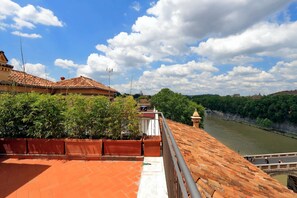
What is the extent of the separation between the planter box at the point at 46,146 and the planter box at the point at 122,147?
3.64 feet

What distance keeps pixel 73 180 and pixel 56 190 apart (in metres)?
0.40

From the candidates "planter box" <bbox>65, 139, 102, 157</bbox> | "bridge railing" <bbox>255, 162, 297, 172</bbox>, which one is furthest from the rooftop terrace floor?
"bridge railing" <bbox>255, 162, 297, 172</bbox>

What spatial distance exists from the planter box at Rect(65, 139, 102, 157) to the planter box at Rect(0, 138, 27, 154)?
1142mm

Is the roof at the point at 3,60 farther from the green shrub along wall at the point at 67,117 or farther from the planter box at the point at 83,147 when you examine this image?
the planter box at the point at 83,147

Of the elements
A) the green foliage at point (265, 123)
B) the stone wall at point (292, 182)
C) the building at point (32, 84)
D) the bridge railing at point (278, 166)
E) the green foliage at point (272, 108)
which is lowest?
the stone wall at point (292, 182)

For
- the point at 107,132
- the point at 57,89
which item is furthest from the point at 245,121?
the point at 107,132

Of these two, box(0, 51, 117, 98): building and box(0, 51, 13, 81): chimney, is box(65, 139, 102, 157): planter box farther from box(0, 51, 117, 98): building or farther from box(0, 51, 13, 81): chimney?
box(0, 51, 13, 81): chimney

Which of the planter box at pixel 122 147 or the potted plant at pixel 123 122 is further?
the potted plant at pixel 123 122

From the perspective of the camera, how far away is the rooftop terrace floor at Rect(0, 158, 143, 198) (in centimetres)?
315

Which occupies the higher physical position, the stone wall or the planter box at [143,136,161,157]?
the planter box at [143,136,161,157]

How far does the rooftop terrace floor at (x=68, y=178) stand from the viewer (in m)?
3.15

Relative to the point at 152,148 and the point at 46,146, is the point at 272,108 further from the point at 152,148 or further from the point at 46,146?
the point at 46,146

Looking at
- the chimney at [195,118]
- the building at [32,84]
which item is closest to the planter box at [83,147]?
the building at [32,84]

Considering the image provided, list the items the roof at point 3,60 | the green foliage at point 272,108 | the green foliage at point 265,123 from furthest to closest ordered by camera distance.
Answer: the green foliage at point 265,123
the green foliage at point 272,108
the roof at point 3,60
